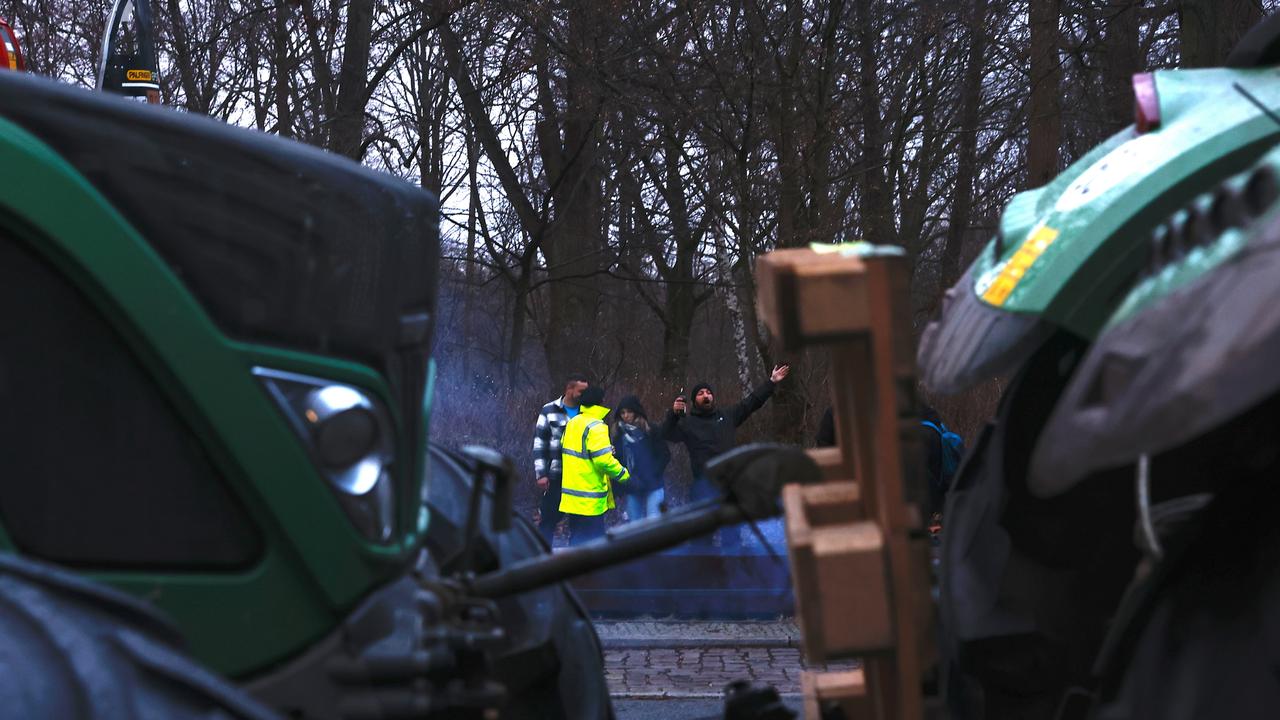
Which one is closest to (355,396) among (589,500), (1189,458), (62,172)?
(62,172)

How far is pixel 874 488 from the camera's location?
2.17 metres

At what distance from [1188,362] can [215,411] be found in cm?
126

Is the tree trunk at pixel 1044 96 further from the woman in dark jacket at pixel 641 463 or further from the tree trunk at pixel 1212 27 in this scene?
the woman in dark jacket at pixel 641 463

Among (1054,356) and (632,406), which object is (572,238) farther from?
(1054,356)

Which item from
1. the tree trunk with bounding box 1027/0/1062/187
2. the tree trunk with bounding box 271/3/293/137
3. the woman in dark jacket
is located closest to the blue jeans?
the woman in dark jacket

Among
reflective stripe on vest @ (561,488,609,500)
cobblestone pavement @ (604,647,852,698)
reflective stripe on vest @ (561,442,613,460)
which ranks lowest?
cobblestone pavement @ (604,647,852,698)

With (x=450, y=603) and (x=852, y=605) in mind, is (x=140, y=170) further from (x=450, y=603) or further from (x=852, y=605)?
(x=852, y=605)

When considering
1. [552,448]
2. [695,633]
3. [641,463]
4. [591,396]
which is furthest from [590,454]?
[695,633]

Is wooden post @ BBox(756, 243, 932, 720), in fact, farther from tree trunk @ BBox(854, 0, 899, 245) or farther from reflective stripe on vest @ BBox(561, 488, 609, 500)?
tree trunk @ BBox(854, 0, 899, 245)

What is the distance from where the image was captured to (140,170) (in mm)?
2098

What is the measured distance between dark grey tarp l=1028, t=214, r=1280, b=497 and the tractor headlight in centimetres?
108

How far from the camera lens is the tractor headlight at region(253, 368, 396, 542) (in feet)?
7.11

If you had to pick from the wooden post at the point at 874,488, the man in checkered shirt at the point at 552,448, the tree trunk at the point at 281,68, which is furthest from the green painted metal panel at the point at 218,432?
the tree trunk at the point at 281,68

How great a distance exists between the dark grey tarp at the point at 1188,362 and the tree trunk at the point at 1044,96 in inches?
587
